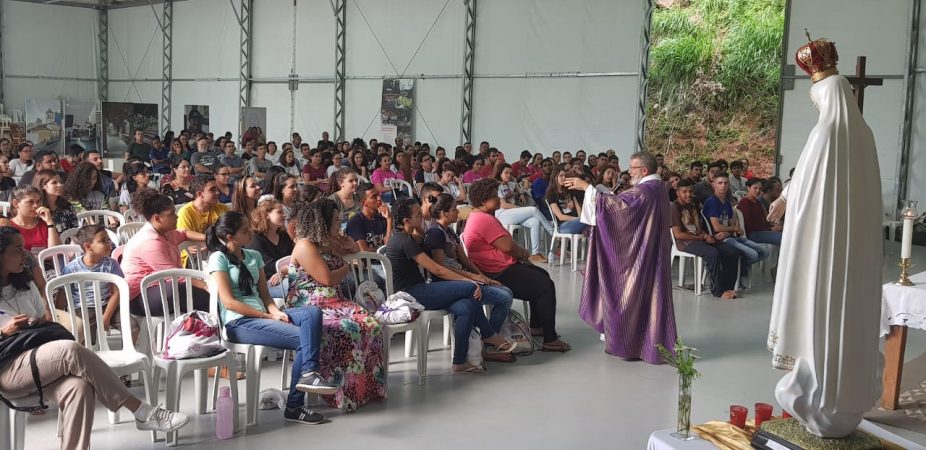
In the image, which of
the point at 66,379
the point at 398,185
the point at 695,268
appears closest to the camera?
the point at 66,379

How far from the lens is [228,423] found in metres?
4.00

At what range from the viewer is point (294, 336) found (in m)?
4.25

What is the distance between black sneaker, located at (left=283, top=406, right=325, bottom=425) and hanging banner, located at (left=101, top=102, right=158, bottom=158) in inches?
537

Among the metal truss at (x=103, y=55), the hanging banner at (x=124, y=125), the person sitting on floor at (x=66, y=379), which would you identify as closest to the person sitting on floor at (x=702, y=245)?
the person sitting on floor at (x=66, y=379)

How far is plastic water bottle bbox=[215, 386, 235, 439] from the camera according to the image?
3977 mm

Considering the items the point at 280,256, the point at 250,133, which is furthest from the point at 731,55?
the point at 280,256

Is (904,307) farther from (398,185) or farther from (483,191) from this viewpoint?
(398,185)

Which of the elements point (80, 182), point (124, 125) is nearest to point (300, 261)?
point (80, 182)

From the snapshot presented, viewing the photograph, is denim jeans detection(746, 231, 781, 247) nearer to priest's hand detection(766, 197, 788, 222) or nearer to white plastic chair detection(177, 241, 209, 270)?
white plastic chair detection(177, 241, 209, 270)

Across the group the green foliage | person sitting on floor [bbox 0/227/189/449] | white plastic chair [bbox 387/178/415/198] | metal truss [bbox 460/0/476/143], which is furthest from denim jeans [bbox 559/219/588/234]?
the green foliage

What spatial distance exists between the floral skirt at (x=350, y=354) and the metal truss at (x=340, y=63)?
42.9 ft

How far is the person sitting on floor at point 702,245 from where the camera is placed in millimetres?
7793

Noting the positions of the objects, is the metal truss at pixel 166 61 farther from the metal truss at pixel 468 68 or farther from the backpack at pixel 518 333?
the backpack at pixel 518 333

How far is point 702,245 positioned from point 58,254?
5274 mm
